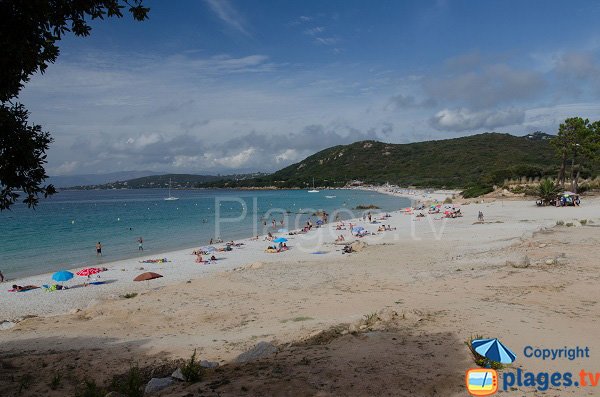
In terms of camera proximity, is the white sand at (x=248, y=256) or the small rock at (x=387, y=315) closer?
the small rock at (x=387, y=315)

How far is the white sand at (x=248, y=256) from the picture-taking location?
57.5ft

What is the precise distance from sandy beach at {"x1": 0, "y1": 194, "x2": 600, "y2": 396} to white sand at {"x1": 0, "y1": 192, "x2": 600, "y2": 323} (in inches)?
7.8

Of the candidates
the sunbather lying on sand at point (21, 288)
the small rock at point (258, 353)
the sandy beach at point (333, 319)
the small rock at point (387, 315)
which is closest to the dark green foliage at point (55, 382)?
the sandy beach at point (333, 319)

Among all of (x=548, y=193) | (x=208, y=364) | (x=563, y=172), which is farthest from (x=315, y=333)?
(x=563, y=172)

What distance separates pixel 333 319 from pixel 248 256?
16734 mm

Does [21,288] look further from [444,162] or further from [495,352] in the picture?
[444,162]

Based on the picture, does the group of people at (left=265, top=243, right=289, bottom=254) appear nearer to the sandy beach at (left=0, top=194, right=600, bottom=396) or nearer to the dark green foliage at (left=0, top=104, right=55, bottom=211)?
the sandy beach at (left=0, top=194, right=600, bottom=396)

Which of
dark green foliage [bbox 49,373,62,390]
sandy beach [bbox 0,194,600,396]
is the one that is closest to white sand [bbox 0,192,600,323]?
sandy beach [bbox 0,194,600,396]

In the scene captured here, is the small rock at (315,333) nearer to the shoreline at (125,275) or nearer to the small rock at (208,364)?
the small rock at (208,364)

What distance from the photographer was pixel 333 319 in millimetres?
11086

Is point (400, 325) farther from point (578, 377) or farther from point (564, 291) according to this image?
point (564, 291)

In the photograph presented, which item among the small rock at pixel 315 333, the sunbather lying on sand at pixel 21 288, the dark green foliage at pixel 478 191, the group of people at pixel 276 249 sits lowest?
the sunbather lying on sand at pixel 21 288

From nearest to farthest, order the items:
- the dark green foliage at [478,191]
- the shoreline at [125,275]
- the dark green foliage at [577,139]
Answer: the shoreline at [125,275], the dark green foliage at [577,139], the dark green foliage at [478,191]

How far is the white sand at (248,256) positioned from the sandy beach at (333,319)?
0.65 ft
